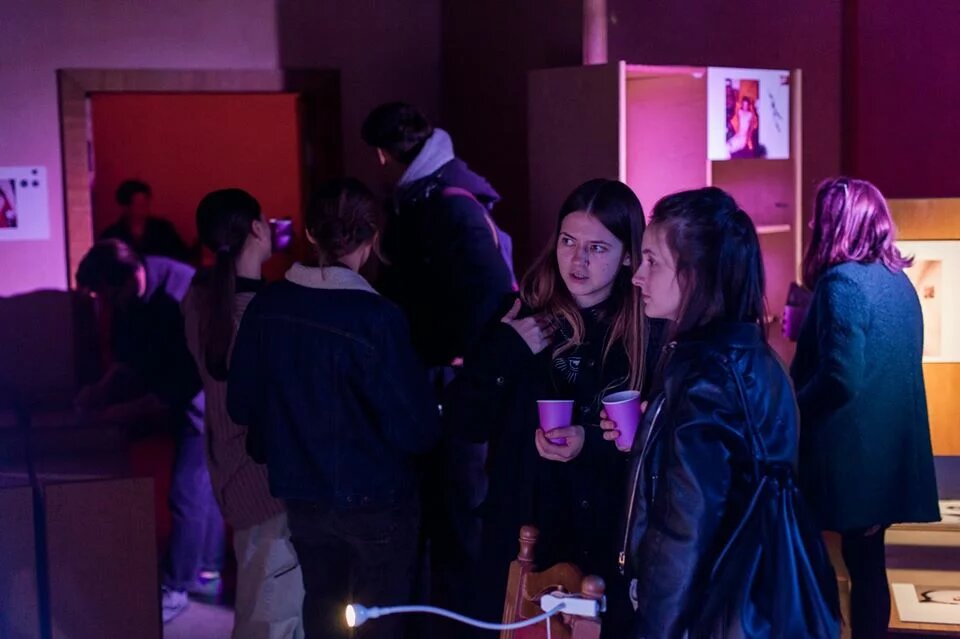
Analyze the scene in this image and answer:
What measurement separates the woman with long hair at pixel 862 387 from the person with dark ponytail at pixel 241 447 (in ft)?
5.31

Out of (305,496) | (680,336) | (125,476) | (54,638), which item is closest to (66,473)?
(125,476)

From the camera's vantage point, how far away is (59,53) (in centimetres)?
532

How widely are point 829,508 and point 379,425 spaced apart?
4.86 feet

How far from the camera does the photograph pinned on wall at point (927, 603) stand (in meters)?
4.31

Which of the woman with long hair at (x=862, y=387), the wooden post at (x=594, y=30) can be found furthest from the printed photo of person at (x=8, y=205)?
the woman with long hair at (x=862, y=387)

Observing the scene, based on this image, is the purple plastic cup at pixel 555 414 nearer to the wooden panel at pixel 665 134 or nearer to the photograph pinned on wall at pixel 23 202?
the wooden panel at pixel 665 134

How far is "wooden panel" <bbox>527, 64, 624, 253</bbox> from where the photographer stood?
13.8 ft

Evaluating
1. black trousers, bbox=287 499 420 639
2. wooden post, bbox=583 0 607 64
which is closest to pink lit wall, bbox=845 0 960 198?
wooden post, bbox=583 0 607 64

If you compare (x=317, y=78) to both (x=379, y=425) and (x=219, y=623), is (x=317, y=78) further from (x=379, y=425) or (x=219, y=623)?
(x=379, y=425)

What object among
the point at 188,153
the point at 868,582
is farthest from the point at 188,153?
the point at 868,582

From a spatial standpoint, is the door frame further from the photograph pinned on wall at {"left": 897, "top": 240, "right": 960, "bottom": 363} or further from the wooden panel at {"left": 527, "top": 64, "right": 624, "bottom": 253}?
the photograph pinned on wall at {"left": 897, "top": 240, "right": 960, "bottom": 363}

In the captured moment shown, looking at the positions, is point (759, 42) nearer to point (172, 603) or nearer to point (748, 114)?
point (748, 114)

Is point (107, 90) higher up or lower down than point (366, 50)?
lower down

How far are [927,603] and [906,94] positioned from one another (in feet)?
6.88
